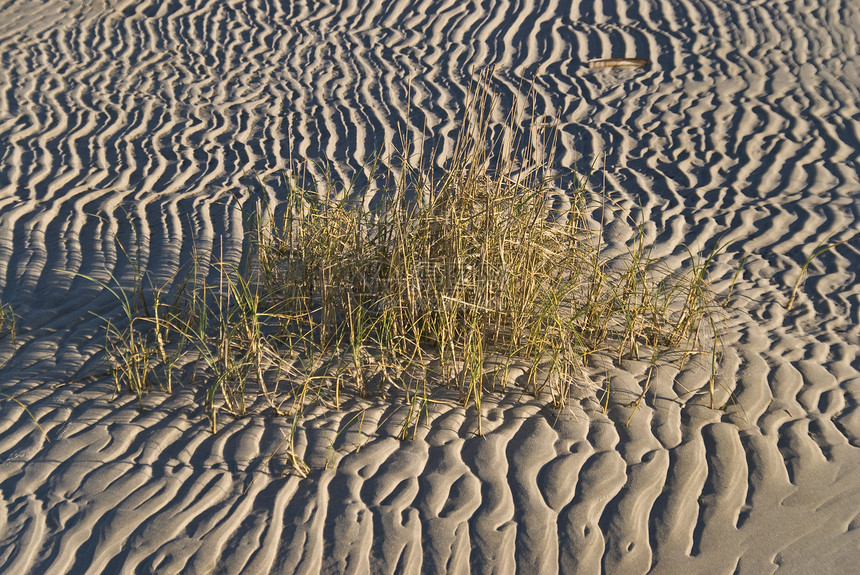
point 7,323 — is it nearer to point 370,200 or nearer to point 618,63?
point 370,200

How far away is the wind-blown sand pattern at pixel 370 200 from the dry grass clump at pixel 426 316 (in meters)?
0.19

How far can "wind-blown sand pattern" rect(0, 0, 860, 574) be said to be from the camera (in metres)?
2.90

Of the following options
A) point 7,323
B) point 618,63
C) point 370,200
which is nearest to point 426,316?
point 7,323

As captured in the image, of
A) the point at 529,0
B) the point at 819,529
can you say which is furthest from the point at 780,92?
the point at 819,529

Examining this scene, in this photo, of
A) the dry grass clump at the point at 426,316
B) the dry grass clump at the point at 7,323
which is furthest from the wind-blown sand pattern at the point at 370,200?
the dry grass clump at the point at 426,316

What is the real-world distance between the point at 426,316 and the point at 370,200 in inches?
96.8

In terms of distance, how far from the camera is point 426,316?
3.78 m

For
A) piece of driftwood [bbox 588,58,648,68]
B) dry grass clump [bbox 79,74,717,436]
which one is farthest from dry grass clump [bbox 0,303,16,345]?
piece of driftwood [bbox 588,58,648,68]

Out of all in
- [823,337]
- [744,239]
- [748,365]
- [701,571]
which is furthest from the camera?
[744,239]

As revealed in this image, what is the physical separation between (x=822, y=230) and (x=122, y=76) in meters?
6.65

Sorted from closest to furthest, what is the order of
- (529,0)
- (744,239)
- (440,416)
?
(440,416) → (744,239) → (529,0)

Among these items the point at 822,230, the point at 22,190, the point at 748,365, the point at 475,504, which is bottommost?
the point at 822,230

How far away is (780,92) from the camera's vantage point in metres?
Result: 7.74

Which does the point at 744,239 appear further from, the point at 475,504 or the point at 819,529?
the point at 475,504
